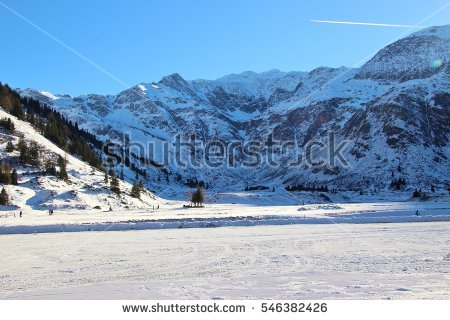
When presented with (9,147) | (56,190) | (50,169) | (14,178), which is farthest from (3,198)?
(9,147)

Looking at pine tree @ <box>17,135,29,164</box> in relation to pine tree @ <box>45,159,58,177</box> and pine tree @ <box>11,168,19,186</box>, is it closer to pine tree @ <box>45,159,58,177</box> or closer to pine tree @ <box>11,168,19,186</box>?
pine tree @ <box>45,159,58,177</box>

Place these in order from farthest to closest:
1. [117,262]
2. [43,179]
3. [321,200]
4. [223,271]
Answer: [321,200], [43,179], [117,262], [223,271]

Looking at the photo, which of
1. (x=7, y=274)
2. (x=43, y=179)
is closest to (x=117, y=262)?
(x=7, y=274)

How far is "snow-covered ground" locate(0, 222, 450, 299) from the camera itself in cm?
1245

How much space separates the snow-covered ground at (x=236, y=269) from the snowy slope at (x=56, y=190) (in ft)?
169

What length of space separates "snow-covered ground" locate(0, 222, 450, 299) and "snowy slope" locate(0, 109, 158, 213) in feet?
169

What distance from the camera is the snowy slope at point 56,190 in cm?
7406

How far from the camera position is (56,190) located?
80625mm

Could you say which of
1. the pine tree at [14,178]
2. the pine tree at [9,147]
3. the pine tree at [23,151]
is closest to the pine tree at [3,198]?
the pine tree at [14,178]

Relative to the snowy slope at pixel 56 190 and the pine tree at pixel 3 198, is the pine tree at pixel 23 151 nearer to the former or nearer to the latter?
the snowy slope at pixel 56 190

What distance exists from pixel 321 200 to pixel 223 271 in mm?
123704
